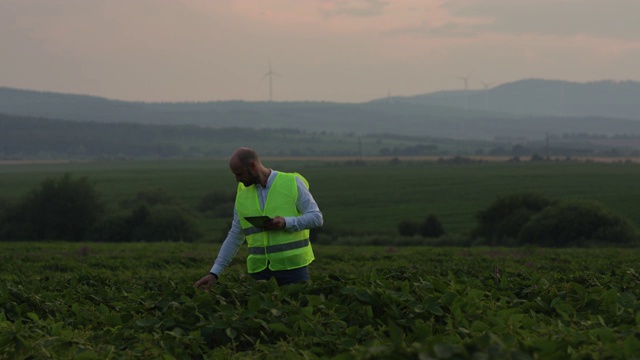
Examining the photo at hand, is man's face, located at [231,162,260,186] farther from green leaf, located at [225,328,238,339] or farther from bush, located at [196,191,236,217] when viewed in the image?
bush, located at [196,191,236,217]

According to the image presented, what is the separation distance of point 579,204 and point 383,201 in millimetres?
39207

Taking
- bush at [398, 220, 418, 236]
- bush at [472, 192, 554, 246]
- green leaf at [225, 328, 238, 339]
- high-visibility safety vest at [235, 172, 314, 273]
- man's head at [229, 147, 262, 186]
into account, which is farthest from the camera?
bush at [398, 220, 418, 236]

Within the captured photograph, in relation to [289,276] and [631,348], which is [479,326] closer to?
[631,348]

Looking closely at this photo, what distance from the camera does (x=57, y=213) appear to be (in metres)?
58.8

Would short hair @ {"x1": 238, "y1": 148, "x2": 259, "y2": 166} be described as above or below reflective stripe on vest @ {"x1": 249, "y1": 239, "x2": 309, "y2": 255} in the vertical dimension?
above

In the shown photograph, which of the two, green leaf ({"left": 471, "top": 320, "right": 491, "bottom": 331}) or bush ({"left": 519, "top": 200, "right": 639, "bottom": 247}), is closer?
green leaf ({"left": 471, "top": 320, "right": 491, "bottom": 331})

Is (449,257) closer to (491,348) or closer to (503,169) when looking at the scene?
(491,348)

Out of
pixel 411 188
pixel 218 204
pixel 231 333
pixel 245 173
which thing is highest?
pixel 245 173

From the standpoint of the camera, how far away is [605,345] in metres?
5.79

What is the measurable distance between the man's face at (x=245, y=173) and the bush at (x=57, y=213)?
5064 cm

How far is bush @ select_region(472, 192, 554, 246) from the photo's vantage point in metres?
52.6

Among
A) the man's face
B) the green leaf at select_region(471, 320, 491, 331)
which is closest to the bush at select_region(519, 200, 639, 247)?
the man's face

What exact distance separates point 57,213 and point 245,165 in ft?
170

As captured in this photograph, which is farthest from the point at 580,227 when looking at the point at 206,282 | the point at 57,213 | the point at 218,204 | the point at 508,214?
the point at 206,282
